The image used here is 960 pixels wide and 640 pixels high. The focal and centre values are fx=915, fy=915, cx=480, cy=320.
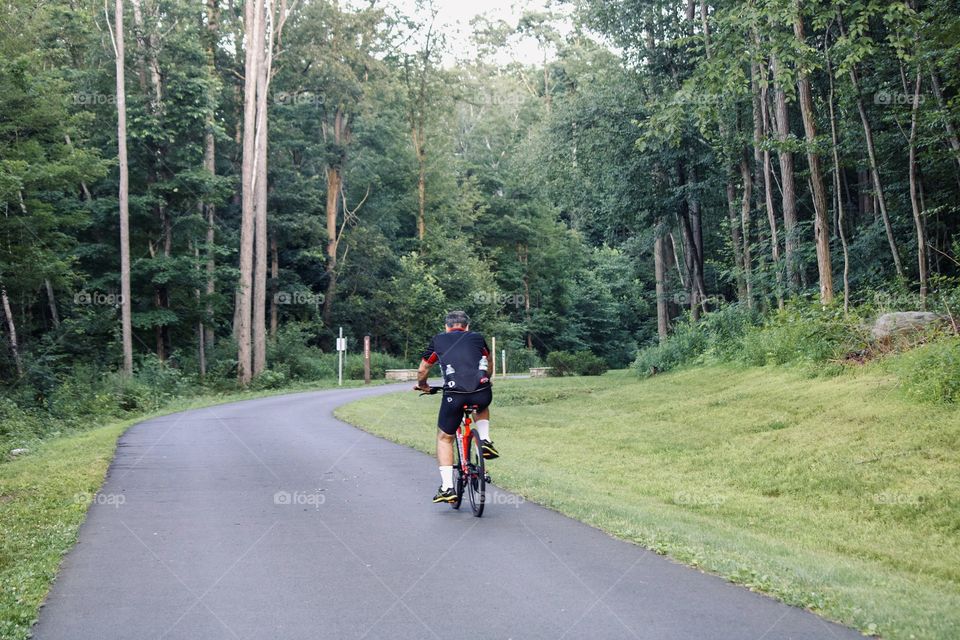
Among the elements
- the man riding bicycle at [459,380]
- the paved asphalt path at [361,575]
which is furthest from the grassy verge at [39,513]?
the man riding bicycle at [459,380]

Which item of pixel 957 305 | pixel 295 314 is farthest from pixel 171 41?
pixel 957 305

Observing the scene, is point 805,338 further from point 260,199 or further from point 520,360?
point 520,360

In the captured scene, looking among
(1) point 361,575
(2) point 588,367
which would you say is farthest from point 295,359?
(1) point 361,575

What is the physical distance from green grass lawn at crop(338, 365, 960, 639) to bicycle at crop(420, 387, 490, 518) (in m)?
1.02

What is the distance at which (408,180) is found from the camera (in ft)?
202

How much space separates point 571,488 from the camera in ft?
39.8

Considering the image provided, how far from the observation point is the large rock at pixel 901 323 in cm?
1741

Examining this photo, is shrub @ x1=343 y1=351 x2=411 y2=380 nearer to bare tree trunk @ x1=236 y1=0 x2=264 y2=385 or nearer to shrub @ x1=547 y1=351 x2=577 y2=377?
bare tree trunk @ x1=236 y1=0 x2=264 y2=385

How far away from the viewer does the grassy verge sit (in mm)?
6469

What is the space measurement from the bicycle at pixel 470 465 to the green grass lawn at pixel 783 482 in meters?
1.02

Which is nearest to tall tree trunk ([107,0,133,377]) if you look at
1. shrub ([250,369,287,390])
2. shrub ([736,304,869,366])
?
shrub ([250,369,287,390])

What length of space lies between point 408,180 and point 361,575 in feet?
183

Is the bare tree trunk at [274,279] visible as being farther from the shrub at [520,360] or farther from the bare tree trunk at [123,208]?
the bare tree trunk at [123,208]

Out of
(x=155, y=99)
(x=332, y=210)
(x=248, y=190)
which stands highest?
(x=155, y=99)
